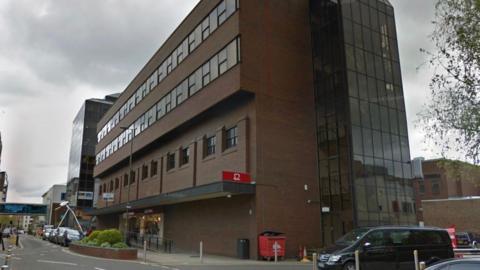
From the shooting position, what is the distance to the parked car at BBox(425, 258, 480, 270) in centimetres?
759

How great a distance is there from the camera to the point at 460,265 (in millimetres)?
7758

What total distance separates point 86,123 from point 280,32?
75976 mm

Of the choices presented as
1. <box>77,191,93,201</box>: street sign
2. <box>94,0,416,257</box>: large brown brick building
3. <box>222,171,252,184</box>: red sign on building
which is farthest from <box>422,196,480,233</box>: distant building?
<box>77,191,93,201</box>: street sign

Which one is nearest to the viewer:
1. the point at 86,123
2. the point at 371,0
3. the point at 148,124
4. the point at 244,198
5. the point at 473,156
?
the point at 473,156

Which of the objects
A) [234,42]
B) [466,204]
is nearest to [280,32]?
[234,42]

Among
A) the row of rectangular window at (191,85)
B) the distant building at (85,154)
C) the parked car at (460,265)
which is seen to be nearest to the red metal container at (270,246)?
the row of rectangular window at (191,85)

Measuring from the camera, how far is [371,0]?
33.3 m

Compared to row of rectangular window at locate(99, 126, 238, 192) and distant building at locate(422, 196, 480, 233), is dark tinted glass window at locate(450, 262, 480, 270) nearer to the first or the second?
row of rectangular window at locate(99, 126, 238, 192)

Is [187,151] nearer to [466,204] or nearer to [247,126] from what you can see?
[247,126]

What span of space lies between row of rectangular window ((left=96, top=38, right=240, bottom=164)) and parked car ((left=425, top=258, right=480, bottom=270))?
20.5m

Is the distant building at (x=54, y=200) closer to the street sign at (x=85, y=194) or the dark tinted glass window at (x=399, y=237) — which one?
the street sign at (x=85, y=194)

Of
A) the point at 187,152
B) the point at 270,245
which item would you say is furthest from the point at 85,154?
the point at 270,245

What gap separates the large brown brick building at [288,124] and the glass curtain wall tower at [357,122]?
0.07 m

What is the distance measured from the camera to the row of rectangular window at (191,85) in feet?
92.2
